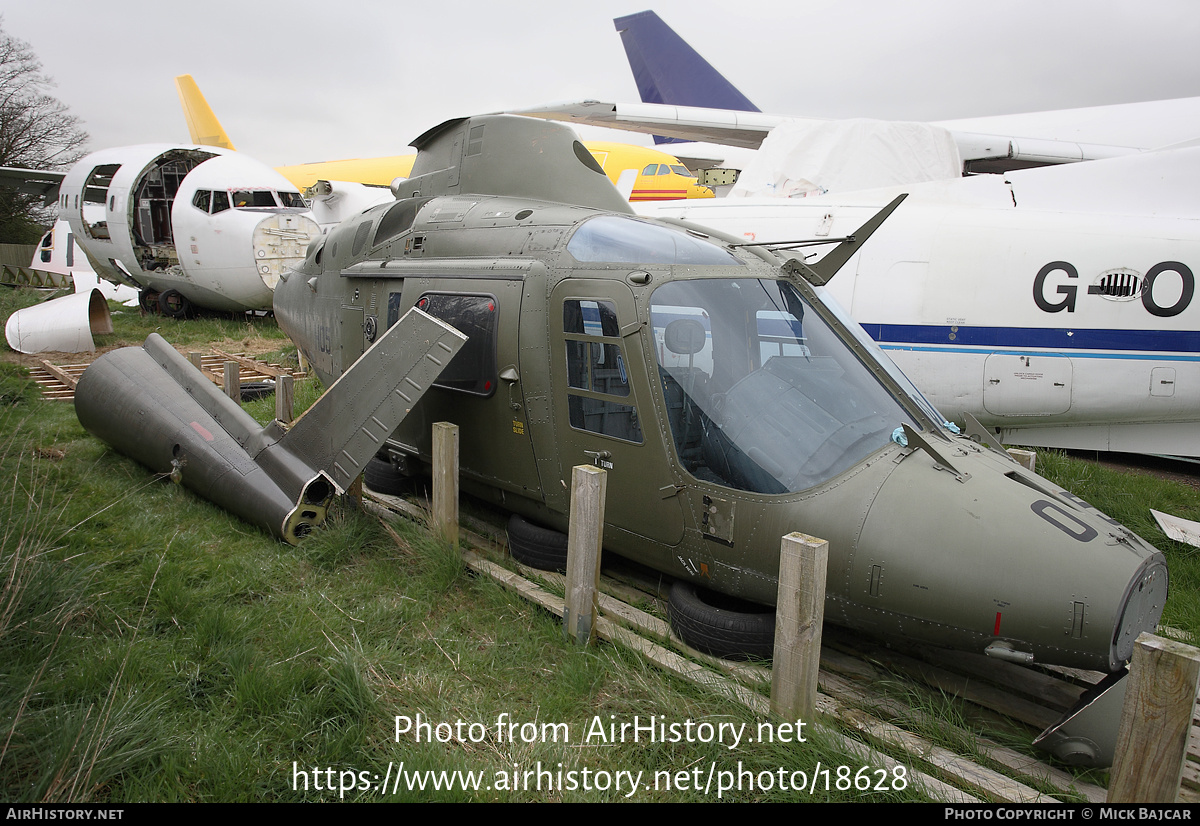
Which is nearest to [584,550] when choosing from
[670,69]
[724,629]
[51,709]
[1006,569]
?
[724,629]

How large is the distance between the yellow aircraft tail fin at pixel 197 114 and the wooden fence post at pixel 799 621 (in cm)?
2593

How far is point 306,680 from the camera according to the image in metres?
3.20

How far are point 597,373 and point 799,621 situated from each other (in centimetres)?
166

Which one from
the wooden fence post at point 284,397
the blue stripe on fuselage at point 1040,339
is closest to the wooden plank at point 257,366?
the wooden fence post at point 284,397

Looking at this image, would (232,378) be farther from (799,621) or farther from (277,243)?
(799,621)

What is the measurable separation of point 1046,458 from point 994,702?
4688 millimetres

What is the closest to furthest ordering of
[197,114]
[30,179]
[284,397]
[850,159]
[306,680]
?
[306,680]
[284,397]
[850,159]
[30,179]
[197,114]

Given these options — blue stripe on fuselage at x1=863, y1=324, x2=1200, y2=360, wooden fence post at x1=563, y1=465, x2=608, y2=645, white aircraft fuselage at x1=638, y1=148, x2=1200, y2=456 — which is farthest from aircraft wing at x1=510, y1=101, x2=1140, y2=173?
wooden fence post at x1=563, y1=465, x2=608, y2=645

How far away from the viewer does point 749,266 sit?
3.76 meters

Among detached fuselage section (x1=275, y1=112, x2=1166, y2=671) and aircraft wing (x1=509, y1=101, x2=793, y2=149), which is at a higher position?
aircraft wing (x1=509, y1=101, x2=793, y2=149)

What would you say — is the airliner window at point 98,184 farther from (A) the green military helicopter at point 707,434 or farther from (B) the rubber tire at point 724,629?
(B) the rubber tire at point 724,629

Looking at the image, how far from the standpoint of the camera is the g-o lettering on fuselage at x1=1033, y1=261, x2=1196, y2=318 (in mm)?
6230

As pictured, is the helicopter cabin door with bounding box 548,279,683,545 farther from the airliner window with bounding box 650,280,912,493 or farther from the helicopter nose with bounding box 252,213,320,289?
the helicopter nose with bounding box 252,213,320,289

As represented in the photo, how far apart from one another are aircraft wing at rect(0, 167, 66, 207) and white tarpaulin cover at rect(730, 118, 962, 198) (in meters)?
15.3
